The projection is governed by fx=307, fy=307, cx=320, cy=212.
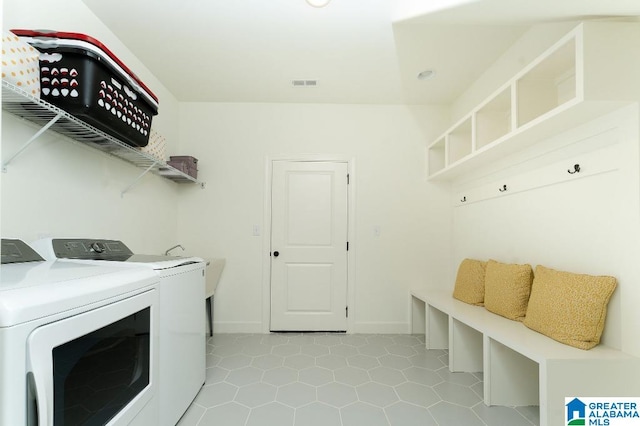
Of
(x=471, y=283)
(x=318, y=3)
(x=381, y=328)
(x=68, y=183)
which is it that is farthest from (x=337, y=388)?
(x=318, y=3)

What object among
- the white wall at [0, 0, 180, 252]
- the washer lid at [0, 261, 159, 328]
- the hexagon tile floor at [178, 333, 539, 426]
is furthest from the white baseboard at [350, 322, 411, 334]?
the washer lid at [0, 261, 159, 328]

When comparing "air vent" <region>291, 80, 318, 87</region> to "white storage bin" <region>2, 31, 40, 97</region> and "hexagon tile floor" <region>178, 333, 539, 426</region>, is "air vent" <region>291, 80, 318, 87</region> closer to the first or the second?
"white storage bin" <region>2, 31, 40, 97</region>

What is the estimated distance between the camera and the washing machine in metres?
0.77

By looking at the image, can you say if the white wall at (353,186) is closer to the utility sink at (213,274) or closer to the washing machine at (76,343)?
the utility sink at (213,274)

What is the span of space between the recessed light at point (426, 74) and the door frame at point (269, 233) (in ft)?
3.28

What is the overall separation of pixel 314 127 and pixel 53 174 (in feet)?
7.35

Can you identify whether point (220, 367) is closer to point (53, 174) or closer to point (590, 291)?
point (53, 174)

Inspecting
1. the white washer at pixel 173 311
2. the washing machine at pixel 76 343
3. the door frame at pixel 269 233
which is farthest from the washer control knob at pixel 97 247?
the door frame at pixel 269 233

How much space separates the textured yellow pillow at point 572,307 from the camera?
1.50 meters

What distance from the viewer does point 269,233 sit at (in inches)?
127

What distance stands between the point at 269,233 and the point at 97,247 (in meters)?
1.63

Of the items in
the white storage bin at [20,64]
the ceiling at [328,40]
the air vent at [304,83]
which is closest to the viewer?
the white storage bin at [20,64]

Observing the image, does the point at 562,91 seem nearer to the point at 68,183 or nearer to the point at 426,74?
the point at 426,74

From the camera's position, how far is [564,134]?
5.87 feet
